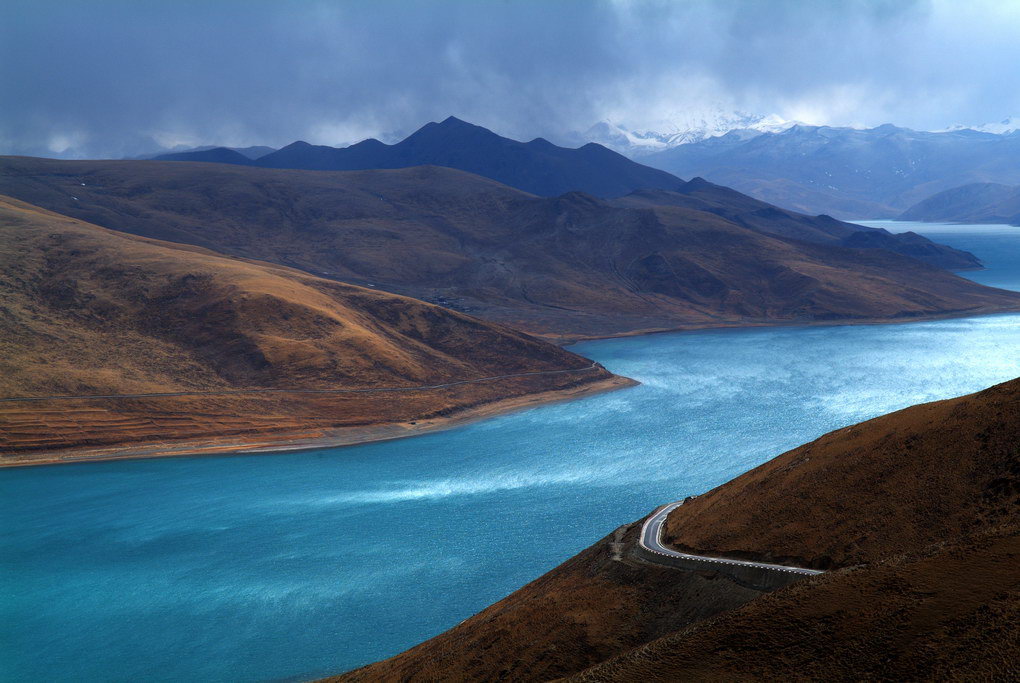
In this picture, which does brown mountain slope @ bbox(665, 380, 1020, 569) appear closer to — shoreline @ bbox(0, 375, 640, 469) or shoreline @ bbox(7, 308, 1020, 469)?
shoreline @ bbox(0, 375, 640, 469)

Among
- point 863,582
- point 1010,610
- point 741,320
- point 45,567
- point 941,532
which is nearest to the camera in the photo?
point 1010,610

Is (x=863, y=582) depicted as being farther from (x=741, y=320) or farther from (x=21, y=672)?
(x=741, y=320)

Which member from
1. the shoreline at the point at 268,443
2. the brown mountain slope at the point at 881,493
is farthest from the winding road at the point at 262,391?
the brown mountain slope at the point at 881,493

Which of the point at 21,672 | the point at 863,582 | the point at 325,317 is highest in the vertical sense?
the point at 325,317

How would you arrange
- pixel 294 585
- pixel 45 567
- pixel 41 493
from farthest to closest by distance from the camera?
1. pixel 41 493
2. pixel 45 567
3. pixel 294 585

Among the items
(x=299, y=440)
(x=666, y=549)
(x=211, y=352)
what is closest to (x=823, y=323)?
(x=299, y=440)

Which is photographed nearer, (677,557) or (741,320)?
(677,557)

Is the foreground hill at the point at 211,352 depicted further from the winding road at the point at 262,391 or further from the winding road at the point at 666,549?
the winding road at the point at 666,549

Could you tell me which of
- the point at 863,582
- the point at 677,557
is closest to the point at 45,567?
the point at 677,557
